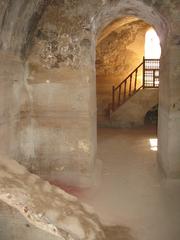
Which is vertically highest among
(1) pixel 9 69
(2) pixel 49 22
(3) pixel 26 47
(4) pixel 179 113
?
(2) pixel 49 22

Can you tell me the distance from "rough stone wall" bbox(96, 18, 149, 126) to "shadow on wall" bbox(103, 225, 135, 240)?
10.3 metres

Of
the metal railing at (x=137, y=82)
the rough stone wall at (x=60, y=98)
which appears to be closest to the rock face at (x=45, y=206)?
the rough stone wall at (x=60, y=98)

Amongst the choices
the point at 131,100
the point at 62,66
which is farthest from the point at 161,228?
the point at 131,100

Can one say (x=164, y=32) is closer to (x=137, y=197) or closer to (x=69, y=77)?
(x=69, y=77)

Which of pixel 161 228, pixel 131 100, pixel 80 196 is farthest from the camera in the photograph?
pixel 131 100

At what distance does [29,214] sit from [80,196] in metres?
2.71

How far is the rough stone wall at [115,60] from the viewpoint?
1427 centimetres

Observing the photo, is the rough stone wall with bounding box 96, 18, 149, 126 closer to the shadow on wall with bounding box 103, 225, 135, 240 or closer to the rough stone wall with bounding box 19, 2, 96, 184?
the rough stone wall with bounding box 19, 2, 96, 184

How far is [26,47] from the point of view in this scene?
523cm

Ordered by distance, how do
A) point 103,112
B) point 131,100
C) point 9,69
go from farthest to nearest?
1. point 103,112
2. point 131,100
3. point 9,69

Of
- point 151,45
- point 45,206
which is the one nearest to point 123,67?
point 151,45

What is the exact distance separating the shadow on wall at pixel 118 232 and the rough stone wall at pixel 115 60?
33.9ft

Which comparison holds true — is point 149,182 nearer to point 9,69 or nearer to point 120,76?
point 9,69

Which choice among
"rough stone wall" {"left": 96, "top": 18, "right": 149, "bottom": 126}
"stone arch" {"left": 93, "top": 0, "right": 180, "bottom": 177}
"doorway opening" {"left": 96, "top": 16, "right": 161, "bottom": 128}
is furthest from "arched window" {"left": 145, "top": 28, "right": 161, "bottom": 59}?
"stone arch" {"left": 93, "top": 0, "right": 180, "bottom": 177}
